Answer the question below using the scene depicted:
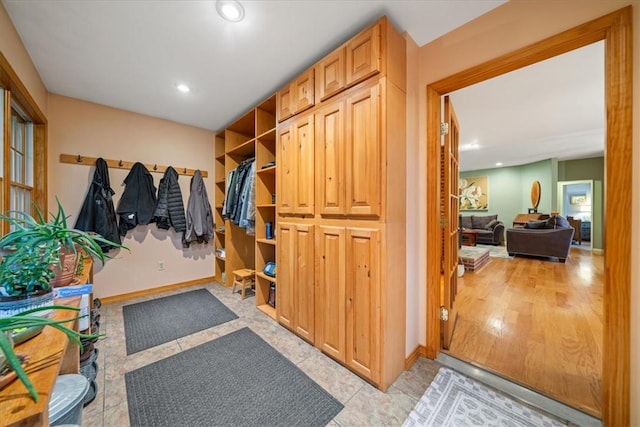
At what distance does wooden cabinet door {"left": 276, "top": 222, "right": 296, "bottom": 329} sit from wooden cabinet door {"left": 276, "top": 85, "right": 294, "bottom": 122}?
3.36 feet

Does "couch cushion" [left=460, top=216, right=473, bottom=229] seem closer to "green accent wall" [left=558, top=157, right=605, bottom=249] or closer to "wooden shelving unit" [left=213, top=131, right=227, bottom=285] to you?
"green accent wall" [left=558, top=157, right=605, bottom=249]

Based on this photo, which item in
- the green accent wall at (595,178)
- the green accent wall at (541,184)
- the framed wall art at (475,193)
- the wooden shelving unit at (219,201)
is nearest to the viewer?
the wooden shelving unit at (219,201)

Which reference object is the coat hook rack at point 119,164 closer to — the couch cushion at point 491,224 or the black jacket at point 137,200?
the black jacket at point 137,200

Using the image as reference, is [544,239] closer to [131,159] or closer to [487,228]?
[487,228]

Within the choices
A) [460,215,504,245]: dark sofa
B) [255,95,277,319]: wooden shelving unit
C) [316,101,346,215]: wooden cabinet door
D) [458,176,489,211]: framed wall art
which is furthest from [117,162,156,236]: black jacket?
[458,176,489,211]: framed wall art

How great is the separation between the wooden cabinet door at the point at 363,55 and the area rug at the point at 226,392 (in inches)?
81.8

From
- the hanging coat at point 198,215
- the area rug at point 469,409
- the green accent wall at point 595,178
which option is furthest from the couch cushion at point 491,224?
the hanging coat at point 198,215

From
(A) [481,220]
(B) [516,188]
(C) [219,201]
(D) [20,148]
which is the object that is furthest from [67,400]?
(B) [516,188]

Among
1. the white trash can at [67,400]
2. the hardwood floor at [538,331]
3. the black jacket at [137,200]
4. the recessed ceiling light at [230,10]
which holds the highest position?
the recessed ceiling light at [230,10]

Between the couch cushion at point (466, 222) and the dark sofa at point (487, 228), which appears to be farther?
the couch cushion at point (466, 222)

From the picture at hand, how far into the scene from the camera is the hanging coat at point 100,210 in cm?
269

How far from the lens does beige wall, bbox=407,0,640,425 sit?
1.10m

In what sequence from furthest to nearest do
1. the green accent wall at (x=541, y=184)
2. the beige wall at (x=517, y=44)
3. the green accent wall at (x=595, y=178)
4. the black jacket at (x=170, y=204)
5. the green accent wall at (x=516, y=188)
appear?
1. the green accent wall at (x=516, y=188)
2. the green accent wall at (x=541, y=184)
3. the green accent wall at (x=595, y=178)
4. the black jacket at (x=170, y=204)
5. the beige wall at (x=517, y=44)

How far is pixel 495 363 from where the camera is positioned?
5.63 feet
